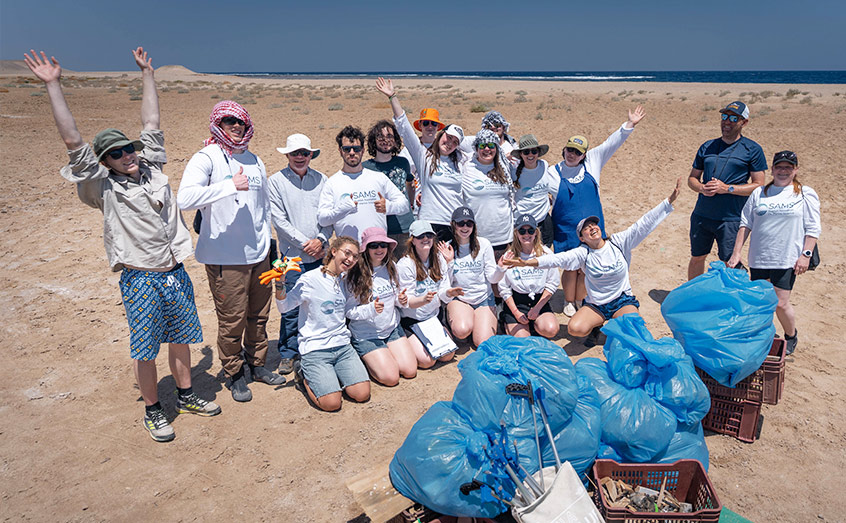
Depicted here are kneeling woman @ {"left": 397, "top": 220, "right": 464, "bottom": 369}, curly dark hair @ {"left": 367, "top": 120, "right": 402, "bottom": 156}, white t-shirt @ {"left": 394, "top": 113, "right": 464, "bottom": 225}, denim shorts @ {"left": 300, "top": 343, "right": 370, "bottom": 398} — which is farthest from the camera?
curly dark hair @ {"left": 367, "top": 120, "right": 402, "bottom": 156}

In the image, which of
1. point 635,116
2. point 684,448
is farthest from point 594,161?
point 684,448

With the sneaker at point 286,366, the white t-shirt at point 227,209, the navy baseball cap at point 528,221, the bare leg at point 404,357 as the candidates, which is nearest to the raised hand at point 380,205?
the white t-shirt at point 227,209

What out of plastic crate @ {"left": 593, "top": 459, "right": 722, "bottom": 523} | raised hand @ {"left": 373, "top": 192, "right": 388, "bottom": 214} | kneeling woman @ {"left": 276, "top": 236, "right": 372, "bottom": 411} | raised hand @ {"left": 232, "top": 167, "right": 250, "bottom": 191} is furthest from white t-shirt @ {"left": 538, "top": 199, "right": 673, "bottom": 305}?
raised hand @ {"left": 232, "top": 167, "right": 250, "bottom": 191}

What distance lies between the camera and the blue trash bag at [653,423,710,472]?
10.0 feet

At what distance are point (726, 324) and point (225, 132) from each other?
3.67 metres

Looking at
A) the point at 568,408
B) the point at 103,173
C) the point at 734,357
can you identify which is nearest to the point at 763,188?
the point at 734,357

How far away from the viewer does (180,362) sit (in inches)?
153

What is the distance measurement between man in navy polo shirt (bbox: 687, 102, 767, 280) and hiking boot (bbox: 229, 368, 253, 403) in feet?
14.3

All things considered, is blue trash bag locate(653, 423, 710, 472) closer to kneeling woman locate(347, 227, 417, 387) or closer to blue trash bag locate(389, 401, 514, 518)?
blue trash bag locate(389, 401, 514, 518)

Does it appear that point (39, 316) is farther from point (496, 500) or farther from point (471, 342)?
point (496, 500)

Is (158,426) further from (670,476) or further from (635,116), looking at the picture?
(635,116)

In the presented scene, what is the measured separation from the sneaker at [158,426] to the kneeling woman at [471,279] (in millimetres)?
2468

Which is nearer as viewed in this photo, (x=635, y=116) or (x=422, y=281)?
(x=422, y=281)

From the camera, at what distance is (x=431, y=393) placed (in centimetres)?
433
